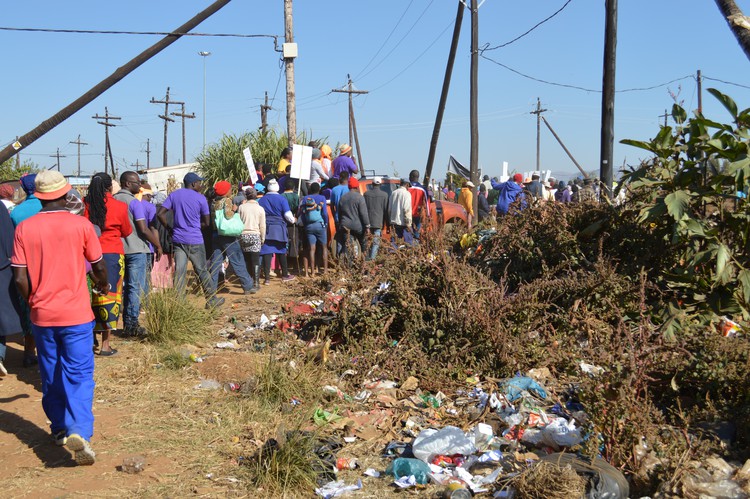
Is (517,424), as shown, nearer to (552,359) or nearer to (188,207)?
(552,359)

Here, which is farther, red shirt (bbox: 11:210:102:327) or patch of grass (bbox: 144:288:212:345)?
patch of grass (bbox: 144:288:212:345)

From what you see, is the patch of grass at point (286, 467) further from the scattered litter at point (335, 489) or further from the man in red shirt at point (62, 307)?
the man in red shirt at point (62, 307)

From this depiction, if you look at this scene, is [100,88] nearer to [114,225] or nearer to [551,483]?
[114,225]

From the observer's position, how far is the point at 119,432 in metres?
5.40

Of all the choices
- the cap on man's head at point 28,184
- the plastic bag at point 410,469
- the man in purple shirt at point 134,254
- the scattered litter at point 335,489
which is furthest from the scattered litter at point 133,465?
the cap on man's head at point 28,184

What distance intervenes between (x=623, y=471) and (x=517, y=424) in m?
1.07

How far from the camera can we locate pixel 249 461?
471 centimetres

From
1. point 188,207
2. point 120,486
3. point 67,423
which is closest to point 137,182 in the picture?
point 188,207

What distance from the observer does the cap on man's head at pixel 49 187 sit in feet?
16.2

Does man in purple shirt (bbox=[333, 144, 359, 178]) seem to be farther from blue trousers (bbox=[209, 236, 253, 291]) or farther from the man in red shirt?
the man in red shirt

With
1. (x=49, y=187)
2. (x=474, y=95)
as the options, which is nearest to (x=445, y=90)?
(x=474, y=95)

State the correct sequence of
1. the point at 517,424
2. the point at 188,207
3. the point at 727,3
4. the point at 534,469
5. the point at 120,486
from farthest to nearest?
the point at 188,207
the point at 727,3
the point at 517,424
the point at 120,486
the point at 534,469

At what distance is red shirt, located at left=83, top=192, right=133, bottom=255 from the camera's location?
7.20 m

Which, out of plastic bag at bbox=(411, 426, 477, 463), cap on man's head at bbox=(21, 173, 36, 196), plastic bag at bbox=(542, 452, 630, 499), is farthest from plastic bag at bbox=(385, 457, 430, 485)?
cap on man's head at bbox=(21, 173, 36, 196)
